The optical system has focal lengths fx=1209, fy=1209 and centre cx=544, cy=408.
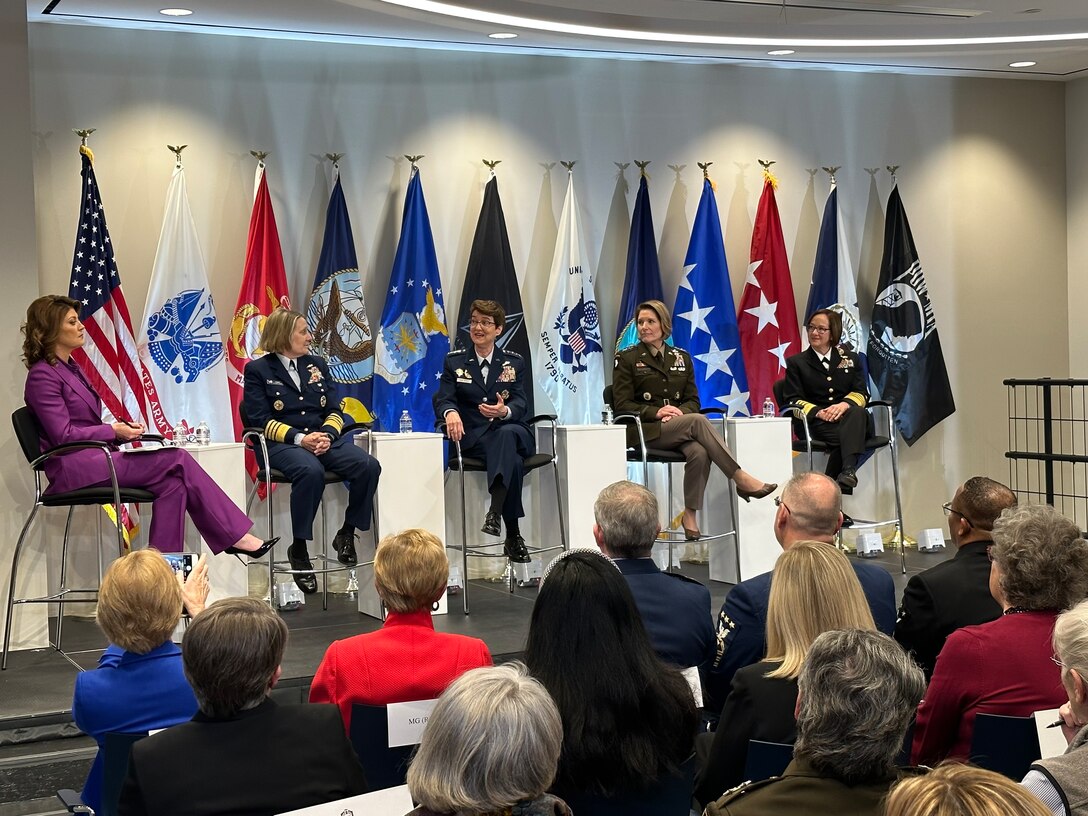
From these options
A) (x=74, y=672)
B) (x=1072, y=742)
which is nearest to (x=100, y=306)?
(x=74, y=672)

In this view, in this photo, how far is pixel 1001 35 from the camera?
6.67m

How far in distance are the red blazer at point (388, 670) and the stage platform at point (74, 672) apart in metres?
1.53

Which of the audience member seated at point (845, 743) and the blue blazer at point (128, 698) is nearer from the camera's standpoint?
the audience member seated at point (845, 743)

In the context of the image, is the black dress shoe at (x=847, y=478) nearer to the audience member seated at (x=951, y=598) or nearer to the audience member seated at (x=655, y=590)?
the audience member seated at (x=951, y=598)

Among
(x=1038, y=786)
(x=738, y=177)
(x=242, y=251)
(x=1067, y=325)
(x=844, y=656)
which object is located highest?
(x=738, y=177)

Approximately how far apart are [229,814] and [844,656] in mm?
1023

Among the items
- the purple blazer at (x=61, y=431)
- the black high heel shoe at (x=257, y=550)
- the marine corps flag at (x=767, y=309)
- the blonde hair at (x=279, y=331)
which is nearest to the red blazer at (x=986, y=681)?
the black high heel shoe at (x=257, y=550)

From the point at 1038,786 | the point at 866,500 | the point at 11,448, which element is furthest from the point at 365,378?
the point at 1038,786

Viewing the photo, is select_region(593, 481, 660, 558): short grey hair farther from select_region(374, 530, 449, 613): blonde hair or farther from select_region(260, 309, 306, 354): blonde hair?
select_region(260, 309, 306, 354): blonde hair

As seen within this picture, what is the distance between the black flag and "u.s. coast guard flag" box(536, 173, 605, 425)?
0.19m

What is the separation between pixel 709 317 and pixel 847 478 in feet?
4.14

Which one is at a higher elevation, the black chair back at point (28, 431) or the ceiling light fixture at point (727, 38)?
the ceiling light fixture at point (727, 38)

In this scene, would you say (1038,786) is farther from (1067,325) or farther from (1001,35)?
(1067,325)

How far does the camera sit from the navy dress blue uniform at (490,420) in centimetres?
588
